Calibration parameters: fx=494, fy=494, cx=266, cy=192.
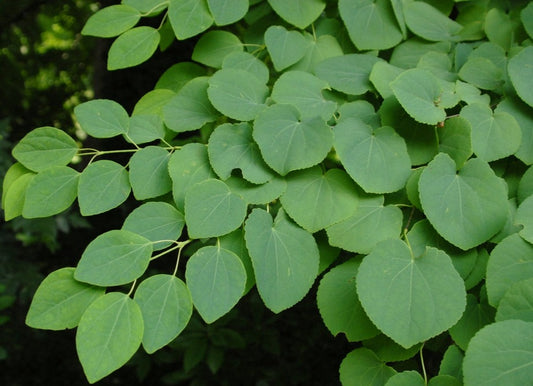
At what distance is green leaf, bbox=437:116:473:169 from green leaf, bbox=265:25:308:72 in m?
0.33

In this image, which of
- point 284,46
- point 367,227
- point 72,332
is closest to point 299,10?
point 284,46

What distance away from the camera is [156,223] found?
83 cm

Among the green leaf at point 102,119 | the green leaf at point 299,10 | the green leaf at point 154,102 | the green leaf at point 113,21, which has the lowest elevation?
the green leaf at point 154,102

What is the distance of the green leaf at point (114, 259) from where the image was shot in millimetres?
762

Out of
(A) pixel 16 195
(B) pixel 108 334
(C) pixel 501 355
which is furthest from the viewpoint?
(A) pixel 16 195

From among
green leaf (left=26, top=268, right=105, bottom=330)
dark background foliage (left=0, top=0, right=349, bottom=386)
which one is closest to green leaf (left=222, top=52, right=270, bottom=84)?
green leaf (left=26, top=268, right=105, bottom=330)

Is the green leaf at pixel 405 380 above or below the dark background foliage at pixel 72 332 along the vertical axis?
above

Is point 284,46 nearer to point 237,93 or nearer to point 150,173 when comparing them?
point 237,93

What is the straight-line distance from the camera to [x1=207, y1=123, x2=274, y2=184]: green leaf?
84cm

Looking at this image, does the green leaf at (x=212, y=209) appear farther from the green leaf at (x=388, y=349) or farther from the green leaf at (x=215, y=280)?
the green leaf at (x=388, y=349)

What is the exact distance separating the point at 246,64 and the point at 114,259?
50cm

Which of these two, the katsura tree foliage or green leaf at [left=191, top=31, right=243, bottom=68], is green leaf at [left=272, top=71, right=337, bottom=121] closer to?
the katsura tree foliage

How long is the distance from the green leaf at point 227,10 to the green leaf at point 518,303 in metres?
0.69

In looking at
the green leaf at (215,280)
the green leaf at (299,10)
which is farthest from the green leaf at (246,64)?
the green leaf at (215,280)
